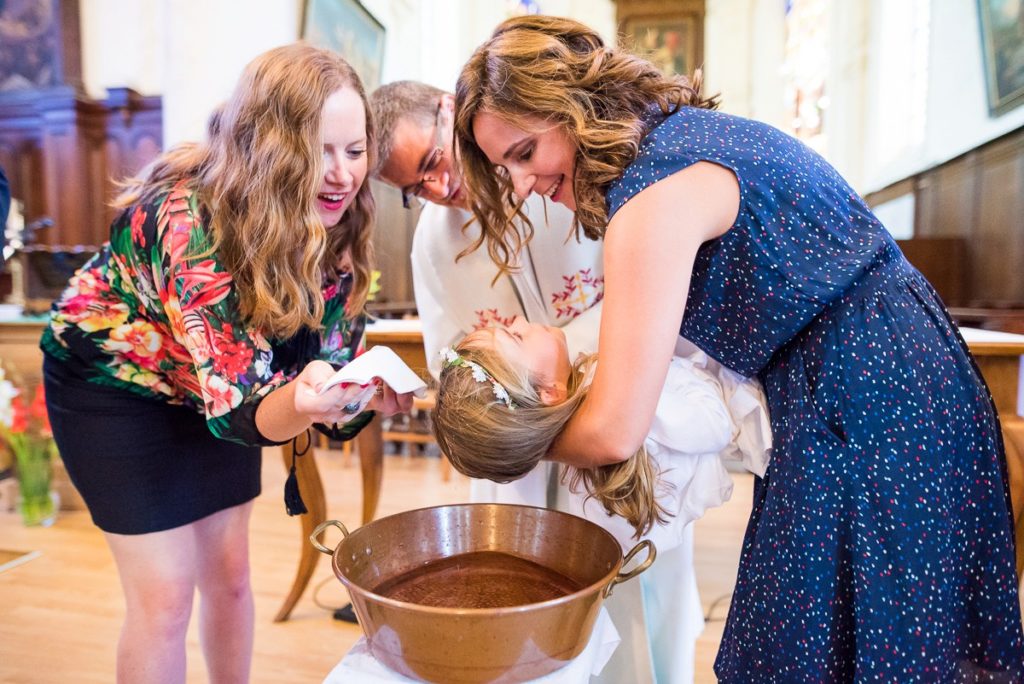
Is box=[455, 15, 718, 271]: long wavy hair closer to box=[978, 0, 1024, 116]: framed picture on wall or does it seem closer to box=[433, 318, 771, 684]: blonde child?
box=[433, 318, 771, 684]: blonde child

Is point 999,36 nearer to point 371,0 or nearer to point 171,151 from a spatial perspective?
point 371,0

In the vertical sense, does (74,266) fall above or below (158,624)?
above

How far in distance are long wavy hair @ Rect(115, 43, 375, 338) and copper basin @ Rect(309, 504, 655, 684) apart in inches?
17.2

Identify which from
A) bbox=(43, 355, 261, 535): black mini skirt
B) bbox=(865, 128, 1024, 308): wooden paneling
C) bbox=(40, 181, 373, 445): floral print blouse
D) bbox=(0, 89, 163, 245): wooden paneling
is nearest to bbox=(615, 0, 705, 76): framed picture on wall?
bbox=(865, 128, 1024, 308): wooden paneling

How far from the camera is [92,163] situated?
550 centimetres

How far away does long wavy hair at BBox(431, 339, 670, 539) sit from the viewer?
1.02 m

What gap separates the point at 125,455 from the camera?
1.35 meters

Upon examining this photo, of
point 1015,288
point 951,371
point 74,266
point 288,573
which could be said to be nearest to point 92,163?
point 74,266

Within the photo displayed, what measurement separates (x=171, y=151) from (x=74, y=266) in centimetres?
276

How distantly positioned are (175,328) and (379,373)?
41cm

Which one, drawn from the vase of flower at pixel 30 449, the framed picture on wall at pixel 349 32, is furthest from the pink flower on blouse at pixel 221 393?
the framed picture on wall at pixel 349 32

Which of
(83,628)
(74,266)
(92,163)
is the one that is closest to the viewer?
(83,628)

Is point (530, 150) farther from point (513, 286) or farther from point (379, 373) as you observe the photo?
point (513, 286)

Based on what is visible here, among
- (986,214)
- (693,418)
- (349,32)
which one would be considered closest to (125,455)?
(693,418)
